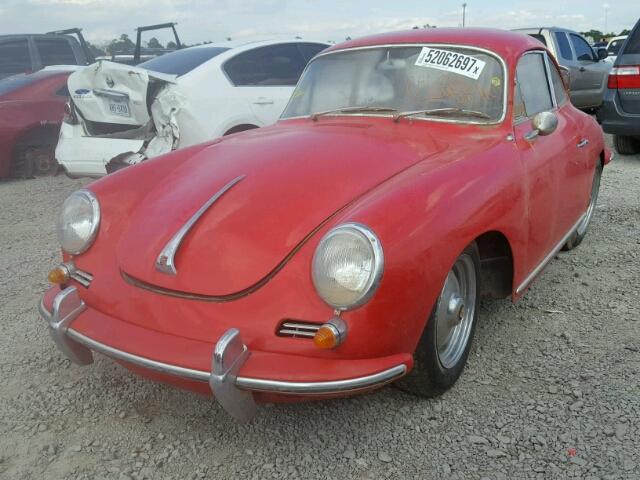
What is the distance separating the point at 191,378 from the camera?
202cm

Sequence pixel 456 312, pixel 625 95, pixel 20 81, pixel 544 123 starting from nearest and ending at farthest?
pixel 456 312, pixel 544 123, pixel 625 95, pixel 20 81

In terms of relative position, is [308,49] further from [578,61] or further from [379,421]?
[578,61]

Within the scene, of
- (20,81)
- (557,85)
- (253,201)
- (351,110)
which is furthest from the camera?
(20,81)

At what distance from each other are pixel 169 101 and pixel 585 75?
7.45 m

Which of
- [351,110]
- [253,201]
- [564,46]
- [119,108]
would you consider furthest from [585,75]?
[253,201]

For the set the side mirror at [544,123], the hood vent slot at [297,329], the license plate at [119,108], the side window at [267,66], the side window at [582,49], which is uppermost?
the side mirror at [544,123]

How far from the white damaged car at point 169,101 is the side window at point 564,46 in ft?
18.1

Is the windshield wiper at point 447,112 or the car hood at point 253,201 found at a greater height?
the windshield wiper at point 447,112

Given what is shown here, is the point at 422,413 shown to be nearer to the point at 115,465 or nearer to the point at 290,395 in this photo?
the point at 290,395

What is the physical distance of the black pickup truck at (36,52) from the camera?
9188 millimetres

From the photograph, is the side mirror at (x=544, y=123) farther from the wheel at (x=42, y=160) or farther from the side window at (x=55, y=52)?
the side window at (x=55, y=52)

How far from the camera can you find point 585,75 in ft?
32.9

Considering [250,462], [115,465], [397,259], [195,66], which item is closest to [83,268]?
[115,465]

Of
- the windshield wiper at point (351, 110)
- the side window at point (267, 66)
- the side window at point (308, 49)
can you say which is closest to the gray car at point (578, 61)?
the side window at point (308, 49)
